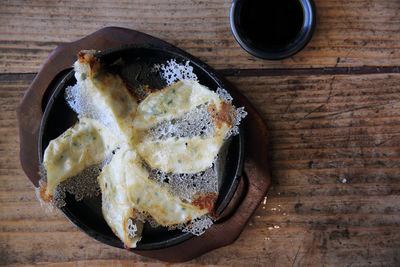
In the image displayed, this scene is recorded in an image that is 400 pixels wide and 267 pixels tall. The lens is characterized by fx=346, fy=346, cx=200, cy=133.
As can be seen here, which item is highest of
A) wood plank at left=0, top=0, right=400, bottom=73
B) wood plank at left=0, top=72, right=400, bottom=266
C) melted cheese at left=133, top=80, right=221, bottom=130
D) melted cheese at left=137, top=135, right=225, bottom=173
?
wood plank at left=0, top=0, right=400, bottom=73

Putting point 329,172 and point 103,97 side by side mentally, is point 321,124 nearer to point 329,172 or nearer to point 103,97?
point 329,172

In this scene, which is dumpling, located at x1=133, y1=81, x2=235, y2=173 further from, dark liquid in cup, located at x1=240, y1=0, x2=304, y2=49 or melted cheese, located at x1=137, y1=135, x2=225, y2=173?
dark liquid in cup, located at x1=240, y1=0, x2=304, y2=49

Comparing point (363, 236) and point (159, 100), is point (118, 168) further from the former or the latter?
point (363, 236)

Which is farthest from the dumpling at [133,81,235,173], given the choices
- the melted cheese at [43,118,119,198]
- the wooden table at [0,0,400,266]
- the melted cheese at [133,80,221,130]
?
the wooden table at [0,0,400,266]

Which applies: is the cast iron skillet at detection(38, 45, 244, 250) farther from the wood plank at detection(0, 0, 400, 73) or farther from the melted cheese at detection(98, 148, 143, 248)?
the wood plank at detection(0, 0, 400, 73)

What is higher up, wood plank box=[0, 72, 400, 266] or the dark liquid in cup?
the dark liquid in cup

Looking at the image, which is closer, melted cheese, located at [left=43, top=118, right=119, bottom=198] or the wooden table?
melted cheese, located at [left=43, top=118, right=119, bottom=198]

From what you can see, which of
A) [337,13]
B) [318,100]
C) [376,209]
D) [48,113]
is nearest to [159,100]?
[48,113]
